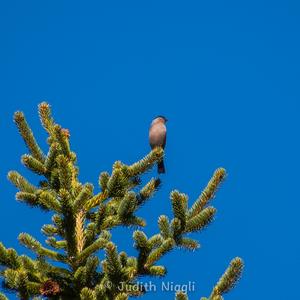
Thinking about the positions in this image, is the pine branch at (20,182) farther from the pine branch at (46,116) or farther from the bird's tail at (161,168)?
the bird's tail at (161,168)

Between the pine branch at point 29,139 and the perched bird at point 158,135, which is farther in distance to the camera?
the perched bird at point 158,135

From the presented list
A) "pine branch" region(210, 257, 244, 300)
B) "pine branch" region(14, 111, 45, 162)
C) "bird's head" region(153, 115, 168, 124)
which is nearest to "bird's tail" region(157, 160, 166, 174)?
"bird's head" region(153, 115, 168, 124)

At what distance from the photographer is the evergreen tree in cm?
477

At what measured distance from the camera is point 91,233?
539 centimetres

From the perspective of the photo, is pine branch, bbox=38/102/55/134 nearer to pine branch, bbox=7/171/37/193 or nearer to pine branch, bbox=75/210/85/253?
pine branch, bbox=7/171/37/193

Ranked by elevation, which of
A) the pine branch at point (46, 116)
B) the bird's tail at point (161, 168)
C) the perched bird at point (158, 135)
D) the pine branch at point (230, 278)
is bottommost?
the pine branch at point (230, 278)

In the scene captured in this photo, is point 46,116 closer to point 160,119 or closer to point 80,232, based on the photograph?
point 80,232

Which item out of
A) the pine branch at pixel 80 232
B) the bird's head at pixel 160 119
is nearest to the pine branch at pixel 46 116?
the pine branch at pixel 80 232

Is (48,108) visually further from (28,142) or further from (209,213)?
(209,213)

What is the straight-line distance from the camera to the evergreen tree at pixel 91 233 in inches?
188

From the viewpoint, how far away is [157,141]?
9.96 m

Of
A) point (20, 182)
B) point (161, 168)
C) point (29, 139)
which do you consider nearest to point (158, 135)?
point (161, 168)

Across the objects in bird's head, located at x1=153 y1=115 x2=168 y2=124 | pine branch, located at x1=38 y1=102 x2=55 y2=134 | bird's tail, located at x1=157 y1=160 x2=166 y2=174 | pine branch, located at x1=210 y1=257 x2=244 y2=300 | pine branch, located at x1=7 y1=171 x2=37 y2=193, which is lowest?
pine branch, located at x1=210 y1=257 x2=244 y2=300

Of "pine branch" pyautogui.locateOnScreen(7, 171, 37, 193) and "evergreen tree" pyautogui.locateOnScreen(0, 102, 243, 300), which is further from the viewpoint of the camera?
"pine branch" pyautogui.locateOnScreen(7, 171, 37, 193)
